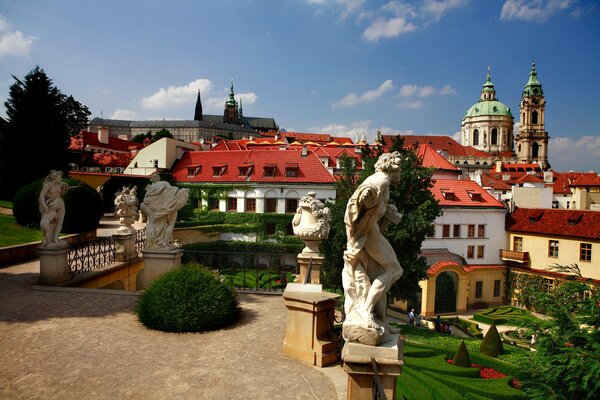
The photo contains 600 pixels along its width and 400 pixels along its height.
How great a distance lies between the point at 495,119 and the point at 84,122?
116 metres

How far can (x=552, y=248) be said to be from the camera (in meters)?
34.4

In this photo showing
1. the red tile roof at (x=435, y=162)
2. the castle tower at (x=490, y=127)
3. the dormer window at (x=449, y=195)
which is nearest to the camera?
the dormer window at (x=449, y=195)

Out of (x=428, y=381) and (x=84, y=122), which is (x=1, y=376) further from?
(x=84, y=122)

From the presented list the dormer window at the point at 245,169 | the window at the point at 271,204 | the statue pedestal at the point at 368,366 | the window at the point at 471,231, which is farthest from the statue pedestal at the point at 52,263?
the window at the point at 471,231

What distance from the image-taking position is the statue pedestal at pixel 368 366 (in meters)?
3.94

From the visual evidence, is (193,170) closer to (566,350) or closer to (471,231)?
(471,231)

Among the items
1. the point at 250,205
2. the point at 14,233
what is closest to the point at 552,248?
the point at 250,205

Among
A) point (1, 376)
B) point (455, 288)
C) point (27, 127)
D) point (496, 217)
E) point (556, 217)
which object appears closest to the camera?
point (1, 376)

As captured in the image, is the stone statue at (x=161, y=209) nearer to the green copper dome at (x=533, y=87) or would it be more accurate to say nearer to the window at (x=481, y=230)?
the window at (x=481, y=230)

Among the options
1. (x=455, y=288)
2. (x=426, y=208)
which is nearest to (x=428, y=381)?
(x=426, y=208)

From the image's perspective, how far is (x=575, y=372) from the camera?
6.23 m

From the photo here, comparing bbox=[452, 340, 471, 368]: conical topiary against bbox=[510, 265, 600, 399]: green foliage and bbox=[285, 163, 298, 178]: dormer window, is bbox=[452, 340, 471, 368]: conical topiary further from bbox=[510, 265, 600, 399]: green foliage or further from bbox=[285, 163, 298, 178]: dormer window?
bbox=[285, 163, 298, 178]: dormer window

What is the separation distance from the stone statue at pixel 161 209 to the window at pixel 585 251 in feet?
108

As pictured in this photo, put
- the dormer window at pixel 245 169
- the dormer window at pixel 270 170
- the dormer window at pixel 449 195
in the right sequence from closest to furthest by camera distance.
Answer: the dormer window at pixel 449 195 < the dormer window at pixel 270 170 < the dormer window at pixel 245 169
